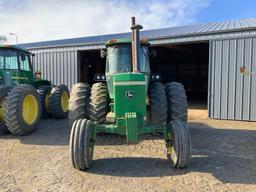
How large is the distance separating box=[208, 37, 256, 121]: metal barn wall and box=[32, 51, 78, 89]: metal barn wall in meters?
7.09

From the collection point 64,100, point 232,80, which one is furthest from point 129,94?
point 232,80

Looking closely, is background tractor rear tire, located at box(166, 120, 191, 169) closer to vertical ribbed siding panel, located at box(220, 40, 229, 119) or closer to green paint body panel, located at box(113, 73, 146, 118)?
green paint body panel, located at box(113, 73, 146, 118)

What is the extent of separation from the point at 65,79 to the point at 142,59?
8708mm

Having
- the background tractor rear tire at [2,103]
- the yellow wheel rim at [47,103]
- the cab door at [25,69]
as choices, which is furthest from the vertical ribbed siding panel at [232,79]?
the background tractor rear tire at [2,103]

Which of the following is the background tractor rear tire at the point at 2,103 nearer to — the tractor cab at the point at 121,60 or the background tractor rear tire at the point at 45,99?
the background tractor rear tire at the point at 45,99

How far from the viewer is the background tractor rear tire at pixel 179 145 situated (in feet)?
15.9

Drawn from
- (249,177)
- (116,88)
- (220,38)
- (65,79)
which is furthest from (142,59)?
(65,79)

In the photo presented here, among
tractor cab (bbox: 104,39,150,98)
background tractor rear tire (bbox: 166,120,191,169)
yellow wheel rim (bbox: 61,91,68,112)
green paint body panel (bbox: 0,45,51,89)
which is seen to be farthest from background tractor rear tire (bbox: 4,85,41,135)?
background tractor rear tire (bbox: 166,120,191,169)

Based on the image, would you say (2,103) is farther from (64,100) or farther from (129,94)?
(129,94)

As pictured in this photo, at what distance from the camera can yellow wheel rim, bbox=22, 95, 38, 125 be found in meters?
7.96

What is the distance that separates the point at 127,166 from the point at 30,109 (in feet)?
14.1

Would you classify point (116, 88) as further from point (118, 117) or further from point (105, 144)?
point (105, 144)

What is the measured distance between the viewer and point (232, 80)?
10703mm

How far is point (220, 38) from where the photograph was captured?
10.8 meters
